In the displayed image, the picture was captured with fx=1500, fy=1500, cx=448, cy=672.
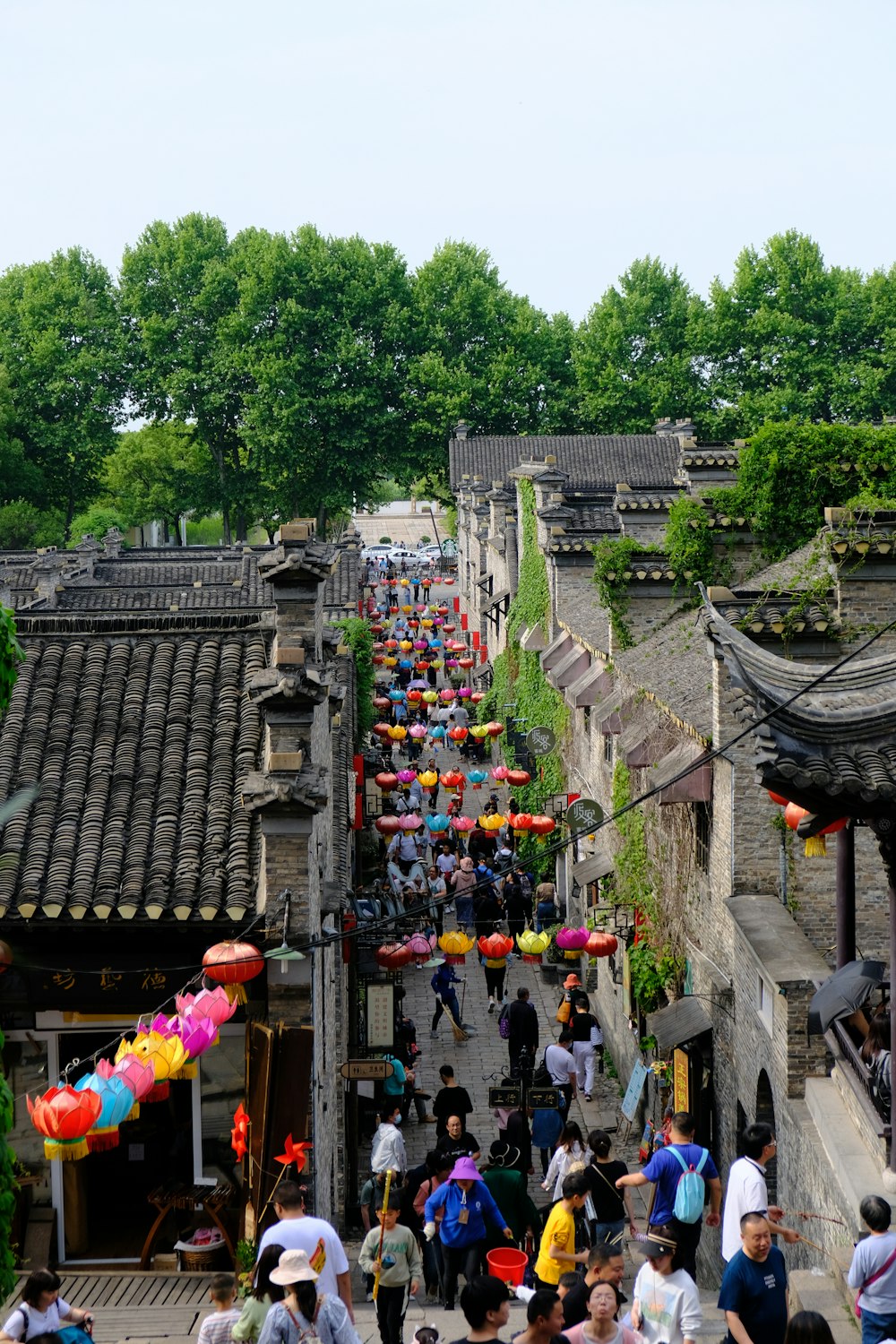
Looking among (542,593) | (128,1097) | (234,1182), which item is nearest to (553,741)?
(542,593)

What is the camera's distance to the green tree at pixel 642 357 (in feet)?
228

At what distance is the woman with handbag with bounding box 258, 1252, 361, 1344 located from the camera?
7758mm

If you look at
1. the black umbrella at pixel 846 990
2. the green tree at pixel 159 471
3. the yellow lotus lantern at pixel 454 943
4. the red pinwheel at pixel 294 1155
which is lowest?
the red pinwheel at pixel 294 1155

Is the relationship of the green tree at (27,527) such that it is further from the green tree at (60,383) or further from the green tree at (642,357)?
the green tree at (642,357)

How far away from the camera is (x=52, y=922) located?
1213 centimetres

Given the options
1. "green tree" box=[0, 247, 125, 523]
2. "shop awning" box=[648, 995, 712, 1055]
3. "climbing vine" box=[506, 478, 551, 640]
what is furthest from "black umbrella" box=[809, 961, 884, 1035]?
"green tree" box=[0, 247, 125, 523]

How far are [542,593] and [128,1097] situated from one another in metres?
22.2

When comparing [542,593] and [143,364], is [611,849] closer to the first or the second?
[542,593]

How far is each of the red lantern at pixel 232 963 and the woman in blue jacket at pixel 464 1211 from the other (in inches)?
89.3

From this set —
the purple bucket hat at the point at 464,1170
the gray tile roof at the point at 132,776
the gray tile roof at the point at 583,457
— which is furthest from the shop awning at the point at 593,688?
the gray tile roof at the point at 583,457

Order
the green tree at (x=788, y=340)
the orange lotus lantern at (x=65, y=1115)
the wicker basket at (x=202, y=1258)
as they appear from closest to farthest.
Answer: the orange lotus lantern at (x=65, y=1115) < the wicker basket at (x=202, y=1258) < the green tree at (x=788, y=340)

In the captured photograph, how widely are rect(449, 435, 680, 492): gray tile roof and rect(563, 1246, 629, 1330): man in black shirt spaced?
4001 centimetres

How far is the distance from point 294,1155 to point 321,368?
62.8 m

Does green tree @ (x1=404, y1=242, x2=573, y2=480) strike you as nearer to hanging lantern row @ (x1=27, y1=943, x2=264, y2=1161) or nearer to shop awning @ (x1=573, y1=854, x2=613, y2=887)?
shop awning @ (x1=573, y1=854, x2=613, y2=887)
